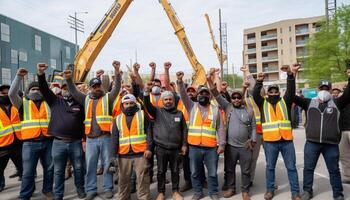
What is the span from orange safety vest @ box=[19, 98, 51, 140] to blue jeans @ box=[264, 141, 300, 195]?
4.10 meters

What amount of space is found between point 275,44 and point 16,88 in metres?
71.2

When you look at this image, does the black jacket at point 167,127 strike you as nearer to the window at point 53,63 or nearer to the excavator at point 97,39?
the excavator at point 97,39

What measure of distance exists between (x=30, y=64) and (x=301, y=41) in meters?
52.7

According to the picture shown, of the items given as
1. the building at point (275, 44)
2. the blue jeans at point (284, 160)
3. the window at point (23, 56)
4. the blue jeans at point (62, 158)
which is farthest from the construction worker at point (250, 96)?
the building at point (275, 44)

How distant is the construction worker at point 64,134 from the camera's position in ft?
19.8

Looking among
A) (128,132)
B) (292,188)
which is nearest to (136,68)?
(128,132)

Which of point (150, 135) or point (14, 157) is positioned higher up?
point (150, 135)

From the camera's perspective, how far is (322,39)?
25.7 m

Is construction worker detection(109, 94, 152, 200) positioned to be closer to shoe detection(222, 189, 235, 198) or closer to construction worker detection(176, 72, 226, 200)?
construction worker detection(176, 72, 226, 200)

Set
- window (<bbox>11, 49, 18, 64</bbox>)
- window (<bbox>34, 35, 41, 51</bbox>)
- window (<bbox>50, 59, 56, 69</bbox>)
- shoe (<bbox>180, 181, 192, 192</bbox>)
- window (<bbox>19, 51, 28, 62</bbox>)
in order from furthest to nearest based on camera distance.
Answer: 1. window (<bbox>50, 59, 56, 69</bbox>)
2. window (<bbox>34, 35, 41, 51</bbox>)
3. window (<bbox>19, 51, 28, 62</bbox>)
4. window (<bbox>11, 49, 18, 64</bbox>)
5. shoe (<bbox>180, 181, 192, 192</bbox>)

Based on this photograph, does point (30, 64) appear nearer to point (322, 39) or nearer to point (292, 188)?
point (322, 39)

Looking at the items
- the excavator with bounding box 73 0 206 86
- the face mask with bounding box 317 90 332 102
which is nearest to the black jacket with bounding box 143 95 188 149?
the face mask with bounding box 317 90 332 102

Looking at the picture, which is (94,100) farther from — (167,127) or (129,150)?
(167,127)

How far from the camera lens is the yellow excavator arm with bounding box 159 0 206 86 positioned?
1348cm
